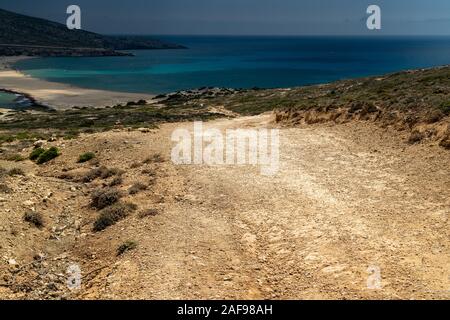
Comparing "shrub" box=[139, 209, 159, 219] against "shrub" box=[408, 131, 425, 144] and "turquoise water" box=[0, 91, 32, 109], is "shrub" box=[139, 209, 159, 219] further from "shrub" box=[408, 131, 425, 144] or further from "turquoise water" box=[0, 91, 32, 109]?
"turquoise water" box=[0, 91, 32, 109]

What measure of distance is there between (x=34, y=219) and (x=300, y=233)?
358 inches

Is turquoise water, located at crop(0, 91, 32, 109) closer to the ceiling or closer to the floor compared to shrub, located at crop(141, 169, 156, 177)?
closer to the ceiling

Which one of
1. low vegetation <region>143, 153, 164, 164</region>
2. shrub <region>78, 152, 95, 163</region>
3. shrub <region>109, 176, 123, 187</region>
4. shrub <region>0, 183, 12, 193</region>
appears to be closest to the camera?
shrub <region>0, 183, 12, 193</region>

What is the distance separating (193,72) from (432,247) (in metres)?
132

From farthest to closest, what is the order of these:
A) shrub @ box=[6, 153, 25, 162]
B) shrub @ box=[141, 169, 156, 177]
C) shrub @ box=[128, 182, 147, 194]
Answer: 1. shrub @ box=[6, 153, 25, 162]
2. shrub @ box=[141, 169, 156, 177]
3. shrub @ box=[128, 182, 147, 194]

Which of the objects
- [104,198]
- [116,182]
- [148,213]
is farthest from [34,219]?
[116,182]

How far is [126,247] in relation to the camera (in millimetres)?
12719

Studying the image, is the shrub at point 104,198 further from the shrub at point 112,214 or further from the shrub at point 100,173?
the shrub at point 100,173

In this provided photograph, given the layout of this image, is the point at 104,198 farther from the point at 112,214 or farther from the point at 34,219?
the point at 34,219

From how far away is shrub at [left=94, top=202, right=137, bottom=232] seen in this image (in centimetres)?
1488

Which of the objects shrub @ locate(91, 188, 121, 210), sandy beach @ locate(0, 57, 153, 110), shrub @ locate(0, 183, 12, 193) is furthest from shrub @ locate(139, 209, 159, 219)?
sandy beach @ locate(0, 57, 153, 110)

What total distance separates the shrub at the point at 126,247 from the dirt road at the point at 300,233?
0.25 m

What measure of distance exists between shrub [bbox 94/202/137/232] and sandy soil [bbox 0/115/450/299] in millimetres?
424

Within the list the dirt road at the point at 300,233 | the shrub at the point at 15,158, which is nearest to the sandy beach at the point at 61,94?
the shrub at the point at 15,158
